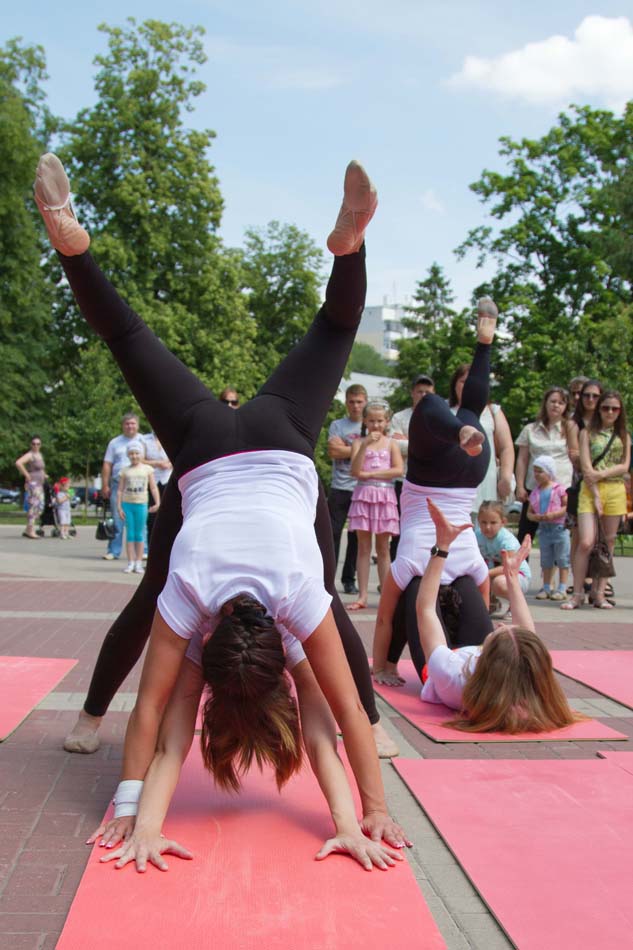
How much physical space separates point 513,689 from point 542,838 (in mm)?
1396

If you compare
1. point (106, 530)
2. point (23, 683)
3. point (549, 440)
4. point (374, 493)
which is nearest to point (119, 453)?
point (106, 530)

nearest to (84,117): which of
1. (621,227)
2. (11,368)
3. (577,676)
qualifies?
(11,368)

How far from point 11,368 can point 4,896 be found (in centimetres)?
3321

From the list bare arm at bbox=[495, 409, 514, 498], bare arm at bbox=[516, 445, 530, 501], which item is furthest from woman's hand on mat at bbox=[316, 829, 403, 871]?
bare arm at bbox=[516, 445, 530, 501]

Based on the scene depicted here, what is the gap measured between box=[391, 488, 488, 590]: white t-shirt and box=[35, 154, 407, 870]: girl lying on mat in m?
2.21

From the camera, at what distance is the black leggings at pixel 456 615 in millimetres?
5574

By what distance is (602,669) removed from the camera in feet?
20.9

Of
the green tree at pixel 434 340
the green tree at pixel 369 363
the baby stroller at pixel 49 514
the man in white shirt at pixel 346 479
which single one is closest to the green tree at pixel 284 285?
the green tree at pixel 434 340

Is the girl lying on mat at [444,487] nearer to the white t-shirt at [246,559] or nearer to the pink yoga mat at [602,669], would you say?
the pink yoga mat at [602,669]

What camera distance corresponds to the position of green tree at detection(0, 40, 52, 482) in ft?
111

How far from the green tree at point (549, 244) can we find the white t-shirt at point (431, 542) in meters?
27.6

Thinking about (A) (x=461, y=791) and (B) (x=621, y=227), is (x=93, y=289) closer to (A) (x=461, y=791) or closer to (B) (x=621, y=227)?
(A) (x=461, y=791)

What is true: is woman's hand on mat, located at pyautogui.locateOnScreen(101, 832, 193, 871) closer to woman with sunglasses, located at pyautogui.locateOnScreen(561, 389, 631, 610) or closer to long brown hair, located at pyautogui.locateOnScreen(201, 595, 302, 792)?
→ long brown hair, located at pyautogui.locateOnScreen(201, 595, 302, 792)

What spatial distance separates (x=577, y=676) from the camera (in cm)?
614
